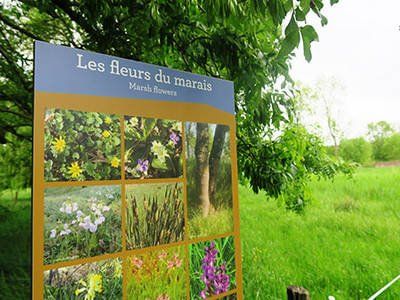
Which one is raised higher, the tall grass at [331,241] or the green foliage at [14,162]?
the green foliage at [14,162]

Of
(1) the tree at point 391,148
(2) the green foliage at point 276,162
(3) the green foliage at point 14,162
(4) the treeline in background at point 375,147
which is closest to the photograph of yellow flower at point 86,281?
(2) the green foliage at point 276,162

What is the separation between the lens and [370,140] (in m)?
6.36

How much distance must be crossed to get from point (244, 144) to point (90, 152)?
1.63 meters

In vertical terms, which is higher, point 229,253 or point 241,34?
point 241,34

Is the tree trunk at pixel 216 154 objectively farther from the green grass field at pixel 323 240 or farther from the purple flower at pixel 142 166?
the green grass field at pixel 323 240

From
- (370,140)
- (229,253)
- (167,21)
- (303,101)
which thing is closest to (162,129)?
(229,253)

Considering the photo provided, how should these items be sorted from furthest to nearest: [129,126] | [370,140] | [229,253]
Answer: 1. [370,140]
2. [229,253]
3. [129,126]

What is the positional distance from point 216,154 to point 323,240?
420cm

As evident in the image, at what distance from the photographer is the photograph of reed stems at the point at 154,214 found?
4.24 feet

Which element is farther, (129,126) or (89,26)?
(89,26)

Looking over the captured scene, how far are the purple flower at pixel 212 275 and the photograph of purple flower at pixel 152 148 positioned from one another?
365mm

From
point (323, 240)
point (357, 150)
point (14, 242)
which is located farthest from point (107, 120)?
point (357, 150)

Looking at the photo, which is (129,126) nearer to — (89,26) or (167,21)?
(167,21)

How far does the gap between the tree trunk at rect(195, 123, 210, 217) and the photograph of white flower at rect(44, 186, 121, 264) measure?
373 millimetres
